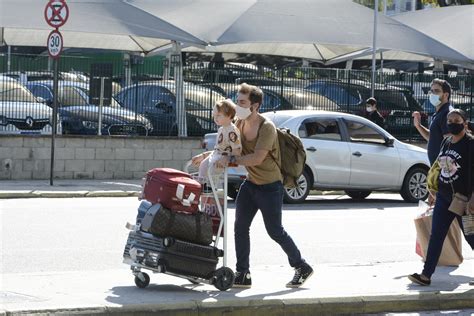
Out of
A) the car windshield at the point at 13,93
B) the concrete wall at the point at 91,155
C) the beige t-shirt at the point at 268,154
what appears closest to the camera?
the beige t-shirt at the point at 268,154

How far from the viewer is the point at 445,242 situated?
1194 cm

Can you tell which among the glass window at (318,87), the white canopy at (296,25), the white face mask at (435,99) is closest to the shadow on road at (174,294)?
the white face mask at (435,99)

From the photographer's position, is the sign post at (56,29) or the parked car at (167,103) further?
the parked car at (167,103)

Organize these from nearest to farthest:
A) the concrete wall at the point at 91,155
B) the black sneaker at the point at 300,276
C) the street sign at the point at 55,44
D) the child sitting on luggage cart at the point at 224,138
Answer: the child sitting on luggage cart at the point at 224,138, the black sneaker at the point at 300,276, the street sign at the point at 55,44, the concrete wall at the point at 91,155

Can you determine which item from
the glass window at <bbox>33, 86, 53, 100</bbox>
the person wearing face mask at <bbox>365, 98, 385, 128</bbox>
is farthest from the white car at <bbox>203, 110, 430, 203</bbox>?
the glass window at <bbox>33, 86, 53, 100</bbox>

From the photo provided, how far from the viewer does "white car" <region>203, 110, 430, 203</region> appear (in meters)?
19.6

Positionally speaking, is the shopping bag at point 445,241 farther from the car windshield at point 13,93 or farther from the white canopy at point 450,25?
the white canopy at point 450,25

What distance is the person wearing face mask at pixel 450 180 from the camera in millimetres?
10219

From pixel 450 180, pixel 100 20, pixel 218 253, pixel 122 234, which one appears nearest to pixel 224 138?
pixel 218 253

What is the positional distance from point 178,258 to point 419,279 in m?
2.54

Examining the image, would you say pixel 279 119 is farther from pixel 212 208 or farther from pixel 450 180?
pixel 212 208

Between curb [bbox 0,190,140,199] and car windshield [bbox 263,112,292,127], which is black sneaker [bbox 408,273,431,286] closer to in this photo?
car windshield [bbox 263,112,292,127]

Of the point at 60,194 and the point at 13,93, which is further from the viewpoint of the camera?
the point at 13,93

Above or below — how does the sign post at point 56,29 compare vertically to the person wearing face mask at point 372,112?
above
